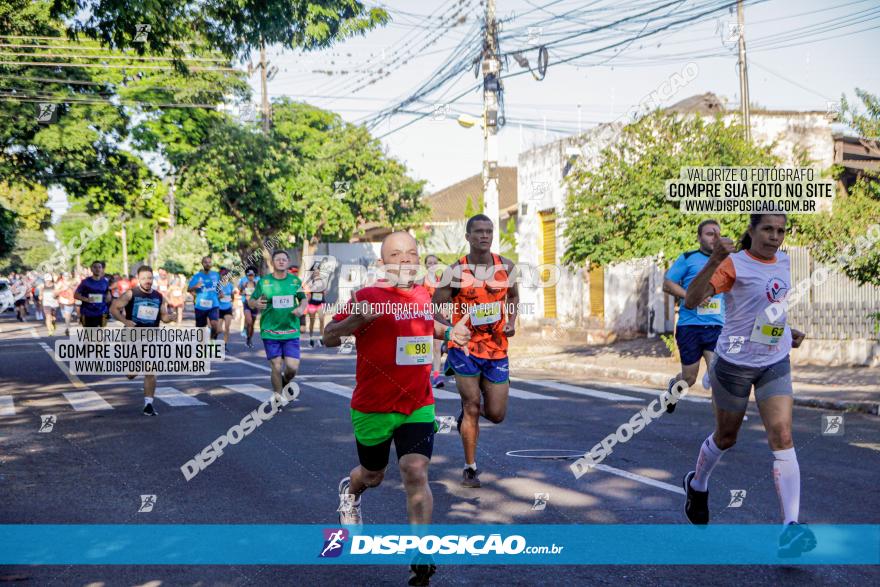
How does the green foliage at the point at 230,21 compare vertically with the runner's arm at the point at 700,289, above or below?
above

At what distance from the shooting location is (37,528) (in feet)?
20.9

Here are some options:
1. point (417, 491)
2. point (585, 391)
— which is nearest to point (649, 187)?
point (585, 391)

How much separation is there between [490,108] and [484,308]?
15378 mm

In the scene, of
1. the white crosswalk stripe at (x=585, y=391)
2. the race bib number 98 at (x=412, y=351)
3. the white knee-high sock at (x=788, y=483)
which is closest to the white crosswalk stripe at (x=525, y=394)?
the white crosswalk stripe at (x=585, y=391)

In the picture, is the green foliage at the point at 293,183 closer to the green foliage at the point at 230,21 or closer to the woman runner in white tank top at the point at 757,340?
the green foliage at the point at 230,21

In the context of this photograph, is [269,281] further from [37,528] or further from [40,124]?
[40,124]

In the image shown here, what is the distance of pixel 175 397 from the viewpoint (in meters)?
14.4

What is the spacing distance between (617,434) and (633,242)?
8924 millimetres

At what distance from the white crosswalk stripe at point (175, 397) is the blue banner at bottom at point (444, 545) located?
7.36 metres

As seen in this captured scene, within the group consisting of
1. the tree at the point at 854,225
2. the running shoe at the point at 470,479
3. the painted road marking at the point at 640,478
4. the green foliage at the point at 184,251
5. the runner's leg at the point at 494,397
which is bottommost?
the painted road marking at the point at 640,478

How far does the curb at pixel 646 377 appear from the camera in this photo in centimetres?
1236

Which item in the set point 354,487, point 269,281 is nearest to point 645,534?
point 354,487

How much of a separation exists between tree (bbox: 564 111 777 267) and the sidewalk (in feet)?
7.49

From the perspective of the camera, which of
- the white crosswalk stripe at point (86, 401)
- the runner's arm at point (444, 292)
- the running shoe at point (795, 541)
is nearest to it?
the running shoe at point (795, 541)
